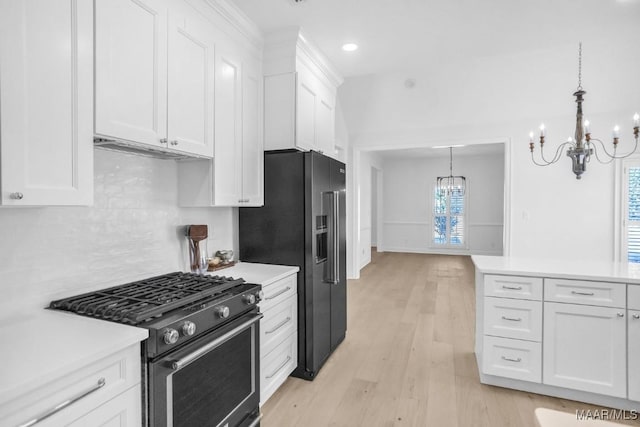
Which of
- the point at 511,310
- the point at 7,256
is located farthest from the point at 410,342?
the point at 7,256

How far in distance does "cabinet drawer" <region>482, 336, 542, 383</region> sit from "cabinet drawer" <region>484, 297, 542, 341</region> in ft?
0.16

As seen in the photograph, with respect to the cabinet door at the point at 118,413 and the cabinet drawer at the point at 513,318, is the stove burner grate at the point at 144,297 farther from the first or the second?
the cabinet drawer at the point at 513,318

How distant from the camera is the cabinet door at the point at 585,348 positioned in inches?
87.1

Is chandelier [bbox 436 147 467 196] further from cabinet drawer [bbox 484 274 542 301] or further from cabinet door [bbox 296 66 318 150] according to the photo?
cabinet drawer [bbox 484 274 542 301]

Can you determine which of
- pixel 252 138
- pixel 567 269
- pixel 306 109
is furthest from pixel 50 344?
pixel 567 269

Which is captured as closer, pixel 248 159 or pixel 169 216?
pixel 169 216

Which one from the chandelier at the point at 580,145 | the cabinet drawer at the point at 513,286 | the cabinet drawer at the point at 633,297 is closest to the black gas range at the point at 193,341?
the cabinet drawer at the point at 513,286

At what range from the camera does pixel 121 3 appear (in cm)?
156

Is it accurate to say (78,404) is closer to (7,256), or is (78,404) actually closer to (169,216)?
(7,256)

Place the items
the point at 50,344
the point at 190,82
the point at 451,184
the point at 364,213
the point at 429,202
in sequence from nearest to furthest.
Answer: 1. the point at 50,344
2. the point at 190,82
3. the point at 364,213
4. the point at 451,184
5. the point at 429,202

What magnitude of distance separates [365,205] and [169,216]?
216 inches

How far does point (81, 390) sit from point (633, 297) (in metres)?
2.95

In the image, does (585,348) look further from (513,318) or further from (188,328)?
(188,328)

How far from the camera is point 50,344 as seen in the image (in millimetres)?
1180
